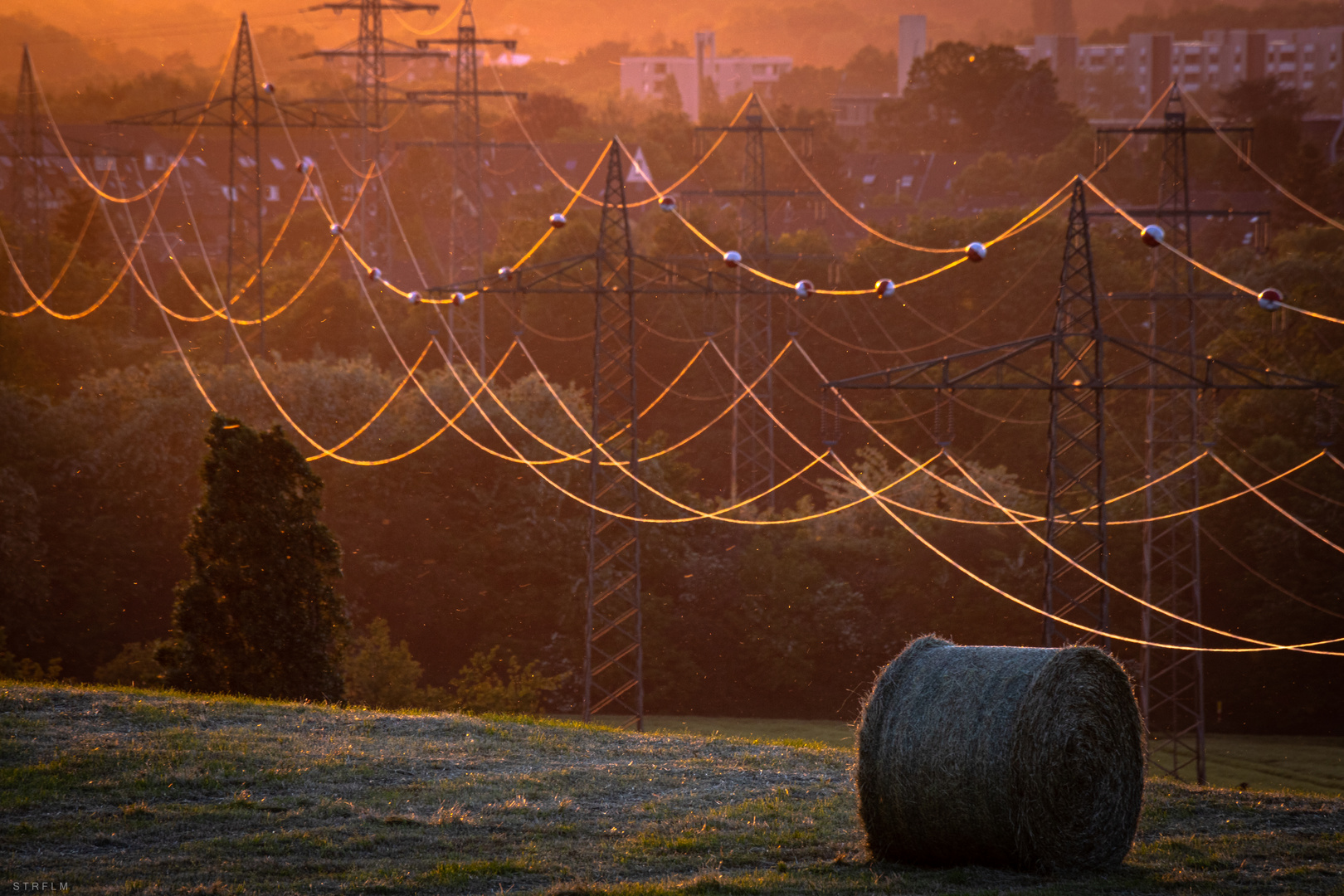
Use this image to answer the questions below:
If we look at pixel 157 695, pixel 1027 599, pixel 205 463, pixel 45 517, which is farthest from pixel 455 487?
pixel 157 695

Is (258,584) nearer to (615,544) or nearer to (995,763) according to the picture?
(995,763)

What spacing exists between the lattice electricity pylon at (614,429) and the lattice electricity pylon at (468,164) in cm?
361

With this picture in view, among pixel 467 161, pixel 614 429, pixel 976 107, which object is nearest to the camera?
pixel 614 429

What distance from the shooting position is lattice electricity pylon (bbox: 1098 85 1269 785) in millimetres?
28391

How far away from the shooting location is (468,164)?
333ft

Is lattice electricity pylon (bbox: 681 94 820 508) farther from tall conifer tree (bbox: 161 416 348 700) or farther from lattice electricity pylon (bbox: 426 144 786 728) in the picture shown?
tall conifer tree (bbox: 161 416 348 700)

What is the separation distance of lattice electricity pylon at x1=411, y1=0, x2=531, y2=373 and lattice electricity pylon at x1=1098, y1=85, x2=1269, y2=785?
71.3 feet

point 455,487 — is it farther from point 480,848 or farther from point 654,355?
point 480,848

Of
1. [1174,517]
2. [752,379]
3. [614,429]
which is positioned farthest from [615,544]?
[1174,517]

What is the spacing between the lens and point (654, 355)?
229 feet

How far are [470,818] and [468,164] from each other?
93.5 m

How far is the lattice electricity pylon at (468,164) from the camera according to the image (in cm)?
5200

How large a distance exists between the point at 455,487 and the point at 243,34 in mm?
16337

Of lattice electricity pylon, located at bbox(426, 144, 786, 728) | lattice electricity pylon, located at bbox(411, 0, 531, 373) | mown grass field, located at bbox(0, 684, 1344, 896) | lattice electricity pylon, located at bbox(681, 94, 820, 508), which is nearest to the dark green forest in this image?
lattice electricity pylon, located at bbox(426, 144, 786, 728)
